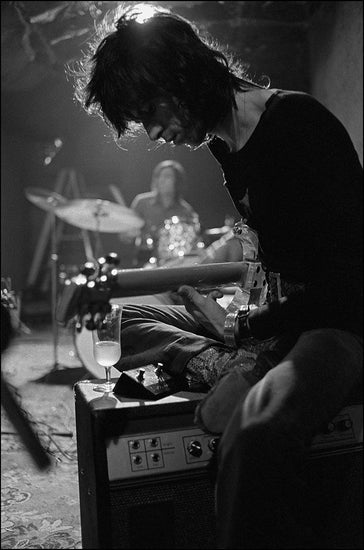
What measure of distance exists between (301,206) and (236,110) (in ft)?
1.06

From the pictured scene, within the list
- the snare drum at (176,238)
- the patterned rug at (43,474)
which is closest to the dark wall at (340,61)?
the snare drum at (176,238)

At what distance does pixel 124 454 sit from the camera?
1.29 metres

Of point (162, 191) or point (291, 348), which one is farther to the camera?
point (162, 191)

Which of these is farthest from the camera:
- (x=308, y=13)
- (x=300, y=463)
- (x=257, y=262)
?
(x=308, y=13)

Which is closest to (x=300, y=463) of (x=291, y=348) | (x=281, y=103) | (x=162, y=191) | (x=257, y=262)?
(x=291, y=348)

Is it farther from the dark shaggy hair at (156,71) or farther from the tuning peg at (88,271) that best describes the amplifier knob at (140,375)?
the dark shaggy hair at (156,71)

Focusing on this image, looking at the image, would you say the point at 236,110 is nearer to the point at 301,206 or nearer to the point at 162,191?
the point at 301,206

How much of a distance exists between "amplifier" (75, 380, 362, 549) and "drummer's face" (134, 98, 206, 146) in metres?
0.63

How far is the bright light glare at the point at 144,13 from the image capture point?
1373 mm

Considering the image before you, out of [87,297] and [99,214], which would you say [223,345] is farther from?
[99,214]

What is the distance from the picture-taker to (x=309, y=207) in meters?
1.25

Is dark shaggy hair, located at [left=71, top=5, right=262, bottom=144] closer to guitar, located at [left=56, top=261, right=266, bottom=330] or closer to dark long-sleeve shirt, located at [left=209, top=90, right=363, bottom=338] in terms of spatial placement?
dark long-sleeve shirt, located at [left=209, top=90, right=363, bottom=338]

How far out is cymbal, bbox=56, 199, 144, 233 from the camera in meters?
4.64

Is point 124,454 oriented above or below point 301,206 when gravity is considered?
below
